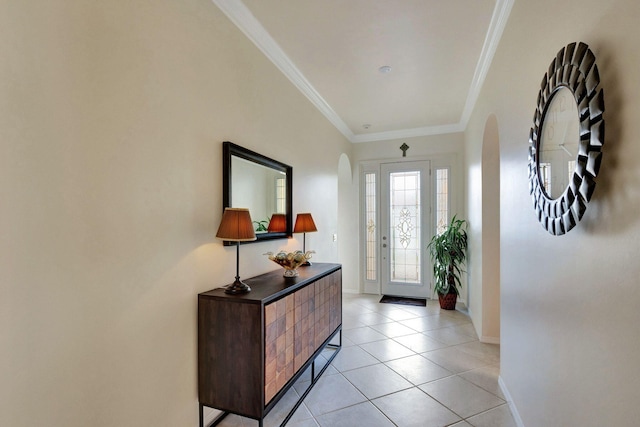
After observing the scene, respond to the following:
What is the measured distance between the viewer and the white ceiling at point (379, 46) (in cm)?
226

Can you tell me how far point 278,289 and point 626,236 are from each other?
1.74 metres

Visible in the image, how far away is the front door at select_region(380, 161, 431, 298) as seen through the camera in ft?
17.3

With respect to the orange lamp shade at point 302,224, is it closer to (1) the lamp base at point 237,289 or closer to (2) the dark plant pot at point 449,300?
(1) the lamp base at point 237,289

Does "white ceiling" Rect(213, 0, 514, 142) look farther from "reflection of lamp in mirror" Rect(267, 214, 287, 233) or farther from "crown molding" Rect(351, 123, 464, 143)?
"reflection of lamp in mirror" Rect(267, 214, 287, 233)

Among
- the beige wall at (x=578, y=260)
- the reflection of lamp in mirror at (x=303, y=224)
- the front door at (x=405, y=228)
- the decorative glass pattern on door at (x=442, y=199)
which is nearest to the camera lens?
the beige wall at (x=578, y=260)

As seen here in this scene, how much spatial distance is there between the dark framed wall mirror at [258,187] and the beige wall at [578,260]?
6.16ft

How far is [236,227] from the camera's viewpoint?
1922 mm

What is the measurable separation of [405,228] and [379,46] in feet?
10.8

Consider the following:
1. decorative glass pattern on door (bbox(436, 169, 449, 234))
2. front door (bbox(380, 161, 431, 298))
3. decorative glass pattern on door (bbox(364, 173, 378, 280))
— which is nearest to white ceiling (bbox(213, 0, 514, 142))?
decorative glass pattern on door (bbox(436, 169, 449, 234))

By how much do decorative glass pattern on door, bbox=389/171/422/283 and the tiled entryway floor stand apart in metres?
1.49

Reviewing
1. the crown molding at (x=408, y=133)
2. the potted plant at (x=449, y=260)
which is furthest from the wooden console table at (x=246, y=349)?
the crown molding at (x=408, y=133)

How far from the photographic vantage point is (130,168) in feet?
5.01

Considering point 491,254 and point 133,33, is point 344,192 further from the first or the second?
point 133,33

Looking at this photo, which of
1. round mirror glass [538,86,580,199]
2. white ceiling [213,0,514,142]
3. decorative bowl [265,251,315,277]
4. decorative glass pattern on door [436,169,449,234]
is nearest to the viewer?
round mirror glass [538,86,580,199]
